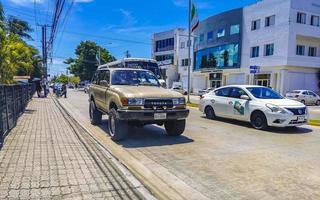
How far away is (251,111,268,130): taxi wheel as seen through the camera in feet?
Result: 35.7

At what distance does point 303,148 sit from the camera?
322 inches

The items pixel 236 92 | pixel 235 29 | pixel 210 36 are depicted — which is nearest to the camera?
pixel 236 92

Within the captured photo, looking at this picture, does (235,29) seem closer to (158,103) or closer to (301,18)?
(301,18)

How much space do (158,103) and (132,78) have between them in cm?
201

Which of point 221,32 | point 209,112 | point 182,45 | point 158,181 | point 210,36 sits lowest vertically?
point 158,181

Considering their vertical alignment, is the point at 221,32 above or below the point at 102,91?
above

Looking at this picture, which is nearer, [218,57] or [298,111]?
[298,111]

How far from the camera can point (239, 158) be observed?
23.0ft

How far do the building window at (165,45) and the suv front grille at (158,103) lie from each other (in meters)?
56.8

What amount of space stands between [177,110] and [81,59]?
60.0 meters

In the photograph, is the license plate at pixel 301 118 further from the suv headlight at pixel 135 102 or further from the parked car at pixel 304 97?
the parked car at pixel 304 97

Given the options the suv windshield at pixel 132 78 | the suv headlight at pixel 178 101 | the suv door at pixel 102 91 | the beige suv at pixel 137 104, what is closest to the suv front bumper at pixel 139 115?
the beige suv at pixel 137 104

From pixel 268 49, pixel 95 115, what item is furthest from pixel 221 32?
pixel 95 115

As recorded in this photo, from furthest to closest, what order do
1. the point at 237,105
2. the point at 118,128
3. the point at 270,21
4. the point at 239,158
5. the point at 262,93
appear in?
the point at 270,21, the point at 237,105, the point at 262,93, the point at 118,128, the point at 239,158
